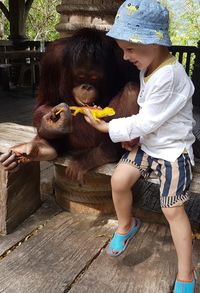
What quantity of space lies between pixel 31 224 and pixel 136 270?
2.16 ft

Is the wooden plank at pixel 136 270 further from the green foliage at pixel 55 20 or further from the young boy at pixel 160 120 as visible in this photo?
the green foliage at pixel 55 20

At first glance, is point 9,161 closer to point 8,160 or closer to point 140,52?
point 8,160

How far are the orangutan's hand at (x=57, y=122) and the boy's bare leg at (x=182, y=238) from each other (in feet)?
1.77

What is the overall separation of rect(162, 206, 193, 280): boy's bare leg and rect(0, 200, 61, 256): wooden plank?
2.63 ft

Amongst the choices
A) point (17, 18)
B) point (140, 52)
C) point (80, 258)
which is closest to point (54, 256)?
point (80, 258)

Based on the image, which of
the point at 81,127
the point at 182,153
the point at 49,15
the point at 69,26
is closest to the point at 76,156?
the point at 81,127

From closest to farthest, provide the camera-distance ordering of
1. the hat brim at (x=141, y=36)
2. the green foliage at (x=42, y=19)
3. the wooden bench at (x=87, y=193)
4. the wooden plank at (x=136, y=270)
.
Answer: the hat brim at (x=141, y=36) → the wooden plank at (x=136, y=270) → the wooden bench at (x=87, y=193) → the green foliage at (x=42, y=19)

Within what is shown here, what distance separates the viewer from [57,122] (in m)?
1.62

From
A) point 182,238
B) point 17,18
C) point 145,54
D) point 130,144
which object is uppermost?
point 17,18

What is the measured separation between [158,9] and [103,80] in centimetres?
41

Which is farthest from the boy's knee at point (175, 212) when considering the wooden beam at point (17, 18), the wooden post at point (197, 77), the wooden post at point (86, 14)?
the wooden beam at point (17, 18)

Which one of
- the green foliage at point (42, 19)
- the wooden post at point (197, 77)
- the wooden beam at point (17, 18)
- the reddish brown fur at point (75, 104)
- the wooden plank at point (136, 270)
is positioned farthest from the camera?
the green foliage at point (42, 19)

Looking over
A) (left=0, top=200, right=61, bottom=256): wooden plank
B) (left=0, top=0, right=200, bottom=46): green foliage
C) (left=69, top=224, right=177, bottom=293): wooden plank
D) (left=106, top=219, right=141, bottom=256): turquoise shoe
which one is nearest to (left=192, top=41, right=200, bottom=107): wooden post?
(left=0, top=200, right=61, bottom=256): wooden plank

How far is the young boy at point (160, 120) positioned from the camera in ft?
4.54
